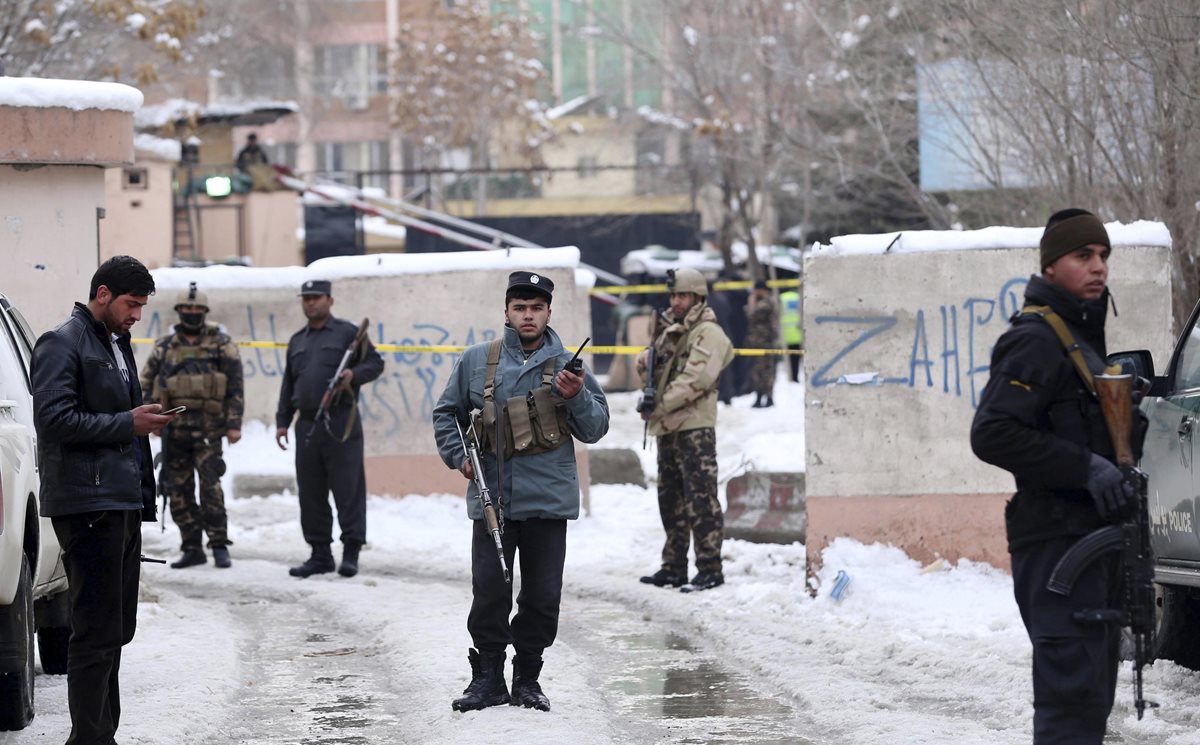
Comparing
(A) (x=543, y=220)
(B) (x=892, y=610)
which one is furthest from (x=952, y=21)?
(A) (x=543, y=220)

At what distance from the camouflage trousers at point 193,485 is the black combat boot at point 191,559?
0.30 ft

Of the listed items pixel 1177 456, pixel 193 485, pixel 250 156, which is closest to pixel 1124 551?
pixel 1177 456

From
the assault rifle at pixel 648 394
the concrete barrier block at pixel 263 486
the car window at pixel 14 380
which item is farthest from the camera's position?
the concrete barrier block at pixel 263 486

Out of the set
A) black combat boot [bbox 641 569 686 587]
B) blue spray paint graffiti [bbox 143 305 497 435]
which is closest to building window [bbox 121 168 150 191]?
blue spray paint graffiti [bbox 143 305 497 435]

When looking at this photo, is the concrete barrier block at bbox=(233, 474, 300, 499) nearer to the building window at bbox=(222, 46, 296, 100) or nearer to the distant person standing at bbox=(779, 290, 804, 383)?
the distant person standing at bbox=(779, 290, 804, 383)

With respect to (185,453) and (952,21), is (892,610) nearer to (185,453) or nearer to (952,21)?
(185,453)

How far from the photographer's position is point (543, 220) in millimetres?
39281

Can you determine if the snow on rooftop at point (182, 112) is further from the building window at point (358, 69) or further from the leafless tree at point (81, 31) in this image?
the building window at point (358, 69)

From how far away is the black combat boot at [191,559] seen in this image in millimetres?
12742

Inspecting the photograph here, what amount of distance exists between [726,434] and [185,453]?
9916 mm

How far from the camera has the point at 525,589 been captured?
7711mm

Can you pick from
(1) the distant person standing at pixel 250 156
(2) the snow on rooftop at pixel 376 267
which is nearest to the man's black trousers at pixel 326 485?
(2) the snow on rooftop at pixel 376 267

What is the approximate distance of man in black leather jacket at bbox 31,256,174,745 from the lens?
6.42m

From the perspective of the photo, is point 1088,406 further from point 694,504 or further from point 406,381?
point 406,381
